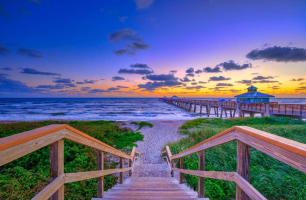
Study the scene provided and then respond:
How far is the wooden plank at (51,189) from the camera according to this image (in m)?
0.97

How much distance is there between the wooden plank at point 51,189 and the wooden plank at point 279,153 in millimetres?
1488

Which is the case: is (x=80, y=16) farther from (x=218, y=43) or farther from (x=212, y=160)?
(x=212, y=160)

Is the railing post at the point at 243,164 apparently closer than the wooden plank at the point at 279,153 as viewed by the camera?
No

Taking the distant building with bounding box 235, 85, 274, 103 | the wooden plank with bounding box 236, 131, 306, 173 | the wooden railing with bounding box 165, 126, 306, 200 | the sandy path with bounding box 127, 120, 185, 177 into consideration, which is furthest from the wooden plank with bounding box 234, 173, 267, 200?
the distant building with bounding box 235, 85, 274, 103

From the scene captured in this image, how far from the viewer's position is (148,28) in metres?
18.3

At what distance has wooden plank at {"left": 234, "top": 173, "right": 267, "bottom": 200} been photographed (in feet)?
3.37

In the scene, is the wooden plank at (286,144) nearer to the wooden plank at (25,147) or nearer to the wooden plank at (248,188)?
the wooden plank at (248,188)

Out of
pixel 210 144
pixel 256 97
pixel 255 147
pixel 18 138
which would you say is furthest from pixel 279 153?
pixel 256 97

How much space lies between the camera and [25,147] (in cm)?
A: 88

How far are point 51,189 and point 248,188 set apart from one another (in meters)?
1.48

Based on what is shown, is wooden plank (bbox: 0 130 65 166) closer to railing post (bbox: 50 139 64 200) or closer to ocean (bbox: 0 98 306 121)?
railing post (bbox: 50 139 64 200)

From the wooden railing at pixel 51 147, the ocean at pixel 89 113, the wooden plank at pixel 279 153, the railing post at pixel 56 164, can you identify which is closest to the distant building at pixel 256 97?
the ocean at pixel 89 113

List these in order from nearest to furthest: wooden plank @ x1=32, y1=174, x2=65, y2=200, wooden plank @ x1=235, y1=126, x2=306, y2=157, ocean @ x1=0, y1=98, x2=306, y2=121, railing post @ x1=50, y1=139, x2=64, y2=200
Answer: wooden plank @ x1=235, y1=126, x2=306, y2=157 → wooden plank @ x1=32, y1=174, x2=65, y2=200 → railing post @ x1=50, y1=139, x2=64, y2=200 → ocean @ x1=0, y1=98, x2=306, y2=121

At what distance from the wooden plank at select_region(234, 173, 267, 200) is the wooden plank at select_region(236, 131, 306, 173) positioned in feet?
1.03
